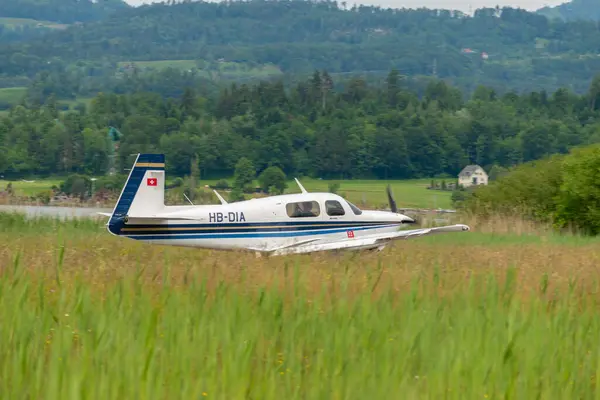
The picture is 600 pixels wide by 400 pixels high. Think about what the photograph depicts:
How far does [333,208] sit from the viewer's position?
1727 cm

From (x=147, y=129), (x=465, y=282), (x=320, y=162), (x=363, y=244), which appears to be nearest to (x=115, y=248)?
(x=363, y=244)

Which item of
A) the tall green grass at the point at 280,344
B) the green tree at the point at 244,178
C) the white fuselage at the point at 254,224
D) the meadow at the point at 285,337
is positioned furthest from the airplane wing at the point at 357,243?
the green tree at the point at 244,178

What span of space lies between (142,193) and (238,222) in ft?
4.83

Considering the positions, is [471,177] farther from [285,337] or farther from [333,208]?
[285,337]

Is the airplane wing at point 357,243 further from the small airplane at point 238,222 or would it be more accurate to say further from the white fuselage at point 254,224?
the white fuselage at point 254,224

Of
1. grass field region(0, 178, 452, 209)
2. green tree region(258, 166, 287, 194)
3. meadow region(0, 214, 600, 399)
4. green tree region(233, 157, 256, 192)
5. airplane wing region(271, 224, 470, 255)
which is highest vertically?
meadow region(0, 214, 600, 399)

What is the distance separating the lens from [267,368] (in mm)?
6723

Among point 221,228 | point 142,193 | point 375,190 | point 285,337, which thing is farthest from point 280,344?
point 375,190

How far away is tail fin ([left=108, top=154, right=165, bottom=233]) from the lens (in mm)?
16172

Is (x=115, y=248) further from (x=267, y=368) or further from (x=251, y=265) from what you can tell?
(x=267, y=368)

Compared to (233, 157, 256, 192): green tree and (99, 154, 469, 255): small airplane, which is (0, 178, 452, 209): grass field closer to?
(233, 157, 256, 192): green tree

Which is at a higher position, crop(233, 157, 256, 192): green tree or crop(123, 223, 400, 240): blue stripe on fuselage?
crop(123, 223, 400, 240): blue stripe on fuselage

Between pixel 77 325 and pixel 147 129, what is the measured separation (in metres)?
86.1

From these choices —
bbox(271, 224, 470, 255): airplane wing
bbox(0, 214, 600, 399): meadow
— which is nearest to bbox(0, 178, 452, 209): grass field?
bbox(271, 224, 470, 255): airplane wing
